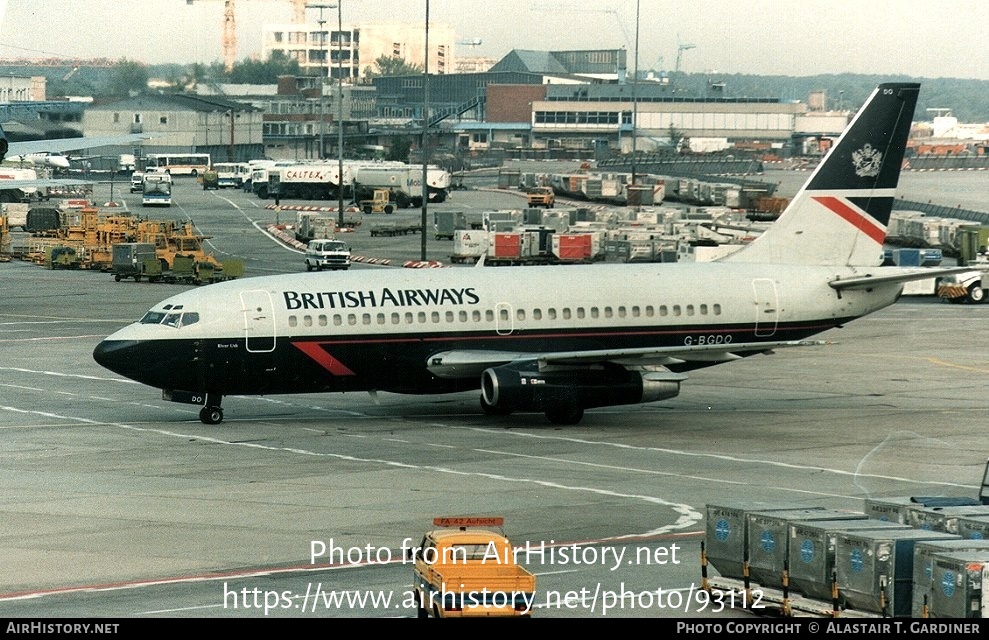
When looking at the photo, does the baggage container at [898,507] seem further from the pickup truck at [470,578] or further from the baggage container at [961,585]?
the pickup truck at [470,578]

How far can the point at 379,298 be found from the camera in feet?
164

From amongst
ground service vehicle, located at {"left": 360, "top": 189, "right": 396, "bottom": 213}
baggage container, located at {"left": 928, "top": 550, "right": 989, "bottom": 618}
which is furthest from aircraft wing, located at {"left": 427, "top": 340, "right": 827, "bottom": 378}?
ground service vehicle, located at {"left": 360, "top": 189, "right": 396, "bottom": 213}

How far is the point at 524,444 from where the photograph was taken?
46.2 metres

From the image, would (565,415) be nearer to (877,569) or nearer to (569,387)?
(569,387)

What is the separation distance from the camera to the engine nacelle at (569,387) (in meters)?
48.6

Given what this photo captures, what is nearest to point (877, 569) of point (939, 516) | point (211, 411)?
point (939, 516)

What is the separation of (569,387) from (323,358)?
781cm

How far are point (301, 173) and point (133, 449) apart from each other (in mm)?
140676

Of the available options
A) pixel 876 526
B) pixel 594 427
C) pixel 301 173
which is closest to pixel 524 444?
pixel 594 427

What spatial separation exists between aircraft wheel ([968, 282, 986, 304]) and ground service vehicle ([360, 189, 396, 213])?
274 ft

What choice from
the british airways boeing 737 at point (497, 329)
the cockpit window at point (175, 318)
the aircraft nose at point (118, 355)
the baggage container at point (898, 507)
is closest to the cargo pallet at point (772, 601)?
the baggage container at point (898, 507)

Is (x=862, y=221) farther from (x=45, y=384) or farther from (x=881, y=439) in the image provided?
(x=45, y=384)

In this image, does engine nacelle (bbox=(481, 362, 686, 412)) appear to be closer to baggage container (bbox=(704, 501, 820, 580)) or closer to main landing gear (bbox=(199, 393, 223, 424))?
main landing gear (bbox=(199, 393, 223, 424))

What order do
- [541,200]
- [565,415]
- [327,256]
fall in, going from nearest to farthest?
[565,415] < [327,256] < [541,200]
